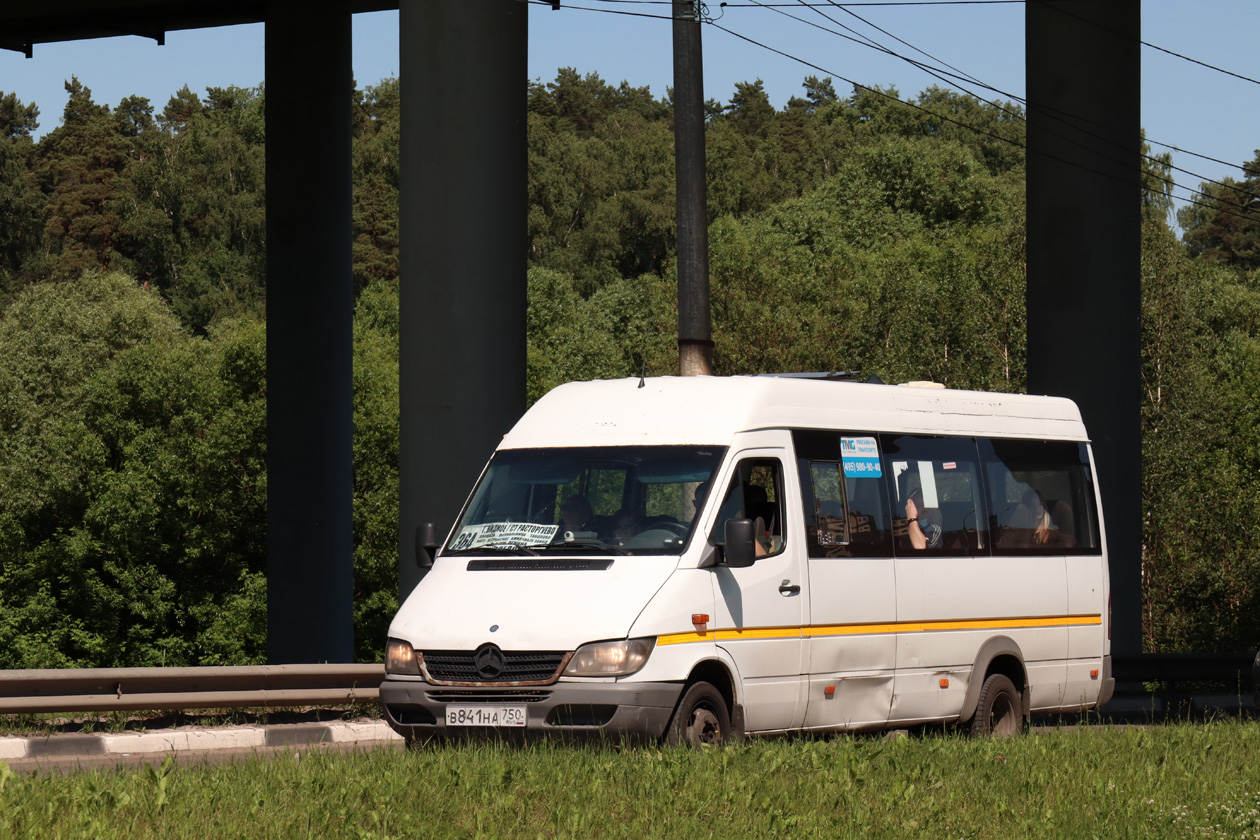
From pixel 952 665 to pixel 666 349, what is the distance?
4764cm

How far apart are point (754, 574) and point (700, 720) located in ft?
3.41

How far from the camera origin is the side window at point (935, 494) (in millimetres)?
11961

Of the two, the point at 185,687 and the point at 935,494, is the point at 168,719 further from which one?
the point at 935,494

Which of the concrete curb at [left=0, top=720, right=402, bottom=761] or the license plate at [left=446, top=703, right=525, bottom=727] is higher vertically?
the license plate at [left=446, top=703, right=525, bottom=727]

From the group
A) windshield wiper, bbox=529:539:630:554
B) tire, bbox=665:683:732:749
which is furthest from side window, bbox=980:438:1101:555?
windshield wiper, bbox=529:539:630:554

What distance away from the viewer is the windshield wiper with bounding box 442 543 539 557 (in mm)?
10266

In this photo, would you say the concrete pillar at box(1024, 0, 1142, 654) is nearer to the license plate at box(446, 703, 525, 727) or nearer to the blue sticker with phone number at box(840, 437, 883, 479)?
the blue sticker with phone number at box(840, 437, 883, 479)

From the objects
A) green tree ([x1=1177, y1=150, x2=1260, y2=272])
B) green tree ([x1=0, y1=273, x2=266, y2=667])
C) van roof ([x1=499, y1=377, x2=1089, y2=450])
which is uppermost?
green tree ([x1=1177, y1=150, x2=1260, y2=272])

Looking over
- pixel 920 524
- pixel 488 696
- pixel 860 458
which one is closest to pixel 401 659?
pixel 488 696

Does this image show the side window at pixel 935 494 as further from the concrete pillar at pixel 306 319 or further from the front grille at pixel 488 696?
the concrete pillar at pixel 306 319

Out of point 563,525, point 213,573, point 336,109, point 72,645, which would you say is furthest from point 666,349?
point 563,525

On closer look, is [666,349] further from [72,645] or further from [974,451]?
[974,451]

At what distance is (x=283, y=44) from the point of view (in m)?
22.8

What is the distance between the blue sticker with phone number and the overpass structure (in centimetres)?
461
